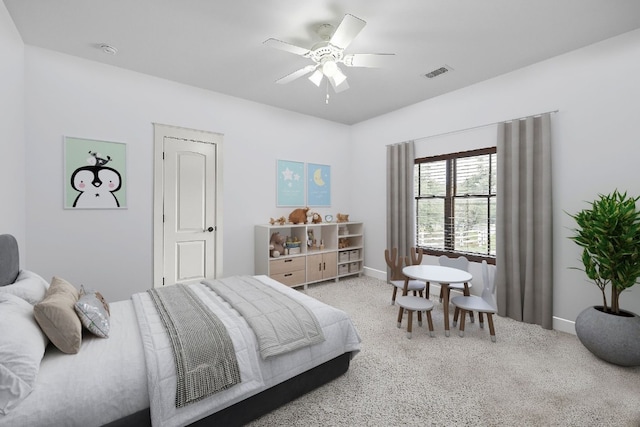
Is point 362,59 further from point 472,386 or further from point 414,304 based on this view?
point 472,386

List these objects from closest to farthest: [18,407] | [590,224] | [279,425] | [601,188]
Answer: [18,407] < [279,425] < [590,224] < [601,188]

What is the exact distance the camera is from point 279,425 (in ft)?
5.55

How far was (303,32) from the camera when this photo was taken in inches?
100

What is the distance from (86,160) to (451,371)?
4.14m

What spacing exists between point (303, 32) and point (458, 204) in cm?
297

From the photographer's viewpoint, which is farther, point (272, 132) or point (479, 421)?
point (272, 132)

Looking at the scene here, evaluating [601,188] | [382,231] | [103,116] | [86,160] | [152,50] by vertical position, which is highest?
[152,50]

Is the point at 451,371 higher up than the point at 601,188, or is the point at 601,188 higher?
the point at 601,188

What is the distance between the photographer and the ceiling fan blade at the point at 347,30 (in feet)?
6.49

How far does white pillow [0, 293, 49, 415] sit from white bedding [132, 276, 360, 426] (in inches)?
17.6

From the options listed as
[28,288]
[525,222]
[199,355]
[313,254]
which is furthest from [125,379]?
[525,222]

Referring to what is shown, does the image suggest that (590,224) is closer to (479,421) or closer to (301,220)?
(479,421)

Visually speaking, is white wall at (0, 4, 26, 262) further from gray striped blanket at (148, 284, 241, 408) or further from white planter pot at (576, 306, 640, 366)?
white planter pot at (576, 306, 640, 366)

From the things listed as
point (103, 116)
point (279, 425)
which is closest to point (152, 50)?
point (103, 116)
